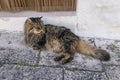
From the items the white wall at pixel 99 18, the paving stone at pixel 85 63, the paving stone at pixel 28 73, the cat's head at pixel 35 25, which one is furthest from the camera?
the white wall at pixel 99 18

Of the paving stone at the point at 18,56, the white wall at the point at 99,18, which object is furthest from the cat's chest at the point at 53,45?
the white wall at the point at 99,18

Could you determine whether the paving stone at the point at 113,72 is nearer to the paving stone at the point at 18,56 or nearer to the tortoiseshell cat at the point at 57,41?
the tortoiseshell cat at the point at 57,41

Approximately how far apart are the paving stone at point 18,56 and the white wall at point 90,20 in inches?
16.8

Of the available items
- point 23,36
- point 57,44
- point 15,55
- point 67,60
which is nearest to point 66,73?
point 67,60

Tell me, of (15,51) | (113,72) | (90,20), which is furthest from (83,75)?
(15,51)

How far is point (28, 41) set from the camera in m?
3.12

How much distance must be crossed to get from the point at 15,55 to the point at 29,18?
50 centimetres

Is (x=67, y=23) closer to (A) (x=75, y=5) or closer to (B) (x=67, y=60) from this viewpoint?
(A) (x=75, y=5)

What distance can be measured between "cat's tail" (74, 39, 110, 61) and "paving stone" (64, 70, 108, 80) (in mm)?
248

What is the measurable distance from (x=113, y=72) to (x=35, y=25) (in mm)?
1085

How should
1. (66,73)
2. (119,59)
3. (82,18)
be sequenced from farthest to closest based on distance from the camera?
(82,18), (119,59), (66,73)

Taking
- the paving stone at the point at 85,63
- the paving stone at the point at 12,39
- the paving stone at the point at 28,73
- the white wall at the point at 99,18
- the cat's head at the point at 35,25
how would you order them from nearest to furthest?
the paving stone at the point at 28,73 < the paving stone at the point at 85,63 < the cat's head at the point at 35,25 < the white wall at the point at 99,18 < the paving stone at the point at 12,39

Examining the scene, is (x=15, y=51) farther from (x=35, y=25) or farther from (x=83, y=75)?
(x=83, y=75)

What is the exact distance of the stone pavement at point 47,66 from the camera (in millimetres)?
2691
